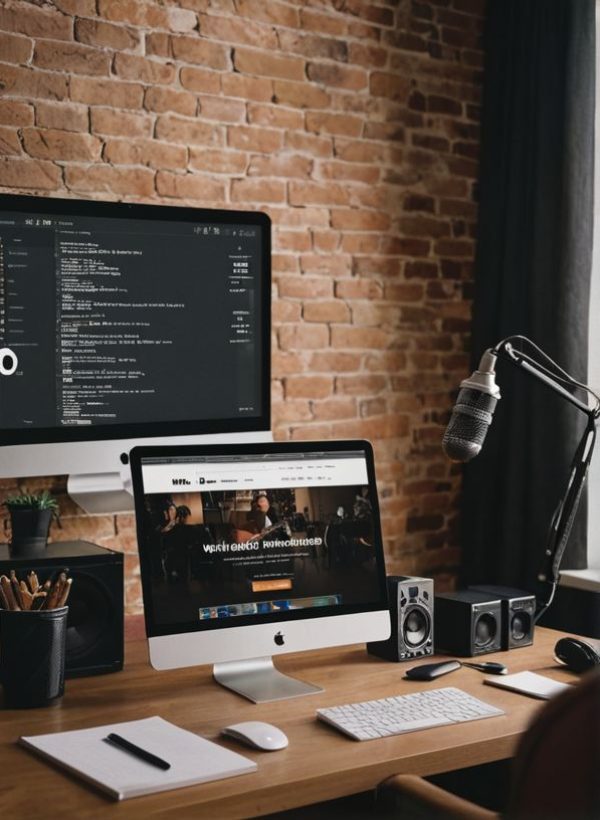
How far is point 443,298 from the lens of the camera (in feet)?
12.0

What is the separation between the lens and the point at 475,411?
2.26m

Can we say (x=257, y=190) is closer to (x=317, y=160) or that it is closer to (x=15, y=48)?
(x=317, y=160)

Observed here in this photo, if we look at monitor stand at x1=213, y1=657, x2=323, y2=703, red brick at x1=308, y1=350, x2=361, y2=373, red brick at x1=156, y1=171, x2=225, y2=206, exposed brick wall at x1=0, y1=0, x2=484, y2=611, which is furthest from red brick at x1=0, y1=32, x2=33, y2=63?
monitor stand at x1=213, y1=657, x2=323, y2=703

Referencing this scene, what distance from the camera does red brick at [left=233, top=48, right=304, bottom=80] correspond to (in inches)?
125

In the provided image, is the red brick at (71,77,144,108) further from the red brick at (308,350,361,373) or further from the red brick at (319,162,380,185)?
the red brick at (308,350,361,373)

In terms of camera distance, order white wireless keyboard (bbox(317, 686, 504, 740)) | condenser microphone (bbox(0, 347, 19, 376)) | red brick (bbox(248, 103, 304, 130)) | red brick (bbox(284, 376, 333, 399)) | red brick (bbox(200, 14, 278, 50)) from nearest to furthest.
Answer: white wireless keyboard (bbox(317, 686, 504, 740)) < condenser microphone (bbox(0, 347, 19, 376)) < red brick (bbox(200, 14, 278, 50)) < red brick (bbox(248, 103, 304, 130)) < red brick (bbox(284, 376, 333, 399))

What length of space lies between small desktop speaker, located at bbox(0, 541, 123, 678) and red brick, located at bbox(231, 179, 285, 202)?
139cm

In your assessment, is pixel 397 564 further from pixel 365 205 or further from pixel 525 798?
pixel 525 798

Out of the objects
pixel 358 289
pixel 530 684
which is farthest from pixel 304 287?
pixel 530 684

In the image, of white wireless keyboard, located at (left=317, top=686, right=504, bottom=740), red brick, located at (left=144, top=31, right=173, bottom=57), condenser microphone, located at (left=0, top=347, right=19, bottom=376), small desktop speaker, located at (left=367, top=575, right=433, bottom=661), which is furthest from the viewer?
red brick, located at (left=144, top=31, right=173, bottom=57)

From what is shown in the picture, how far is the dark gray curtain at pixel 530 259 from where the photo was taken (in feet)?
10.6

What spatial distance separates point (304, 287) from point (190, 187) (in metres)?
0.48

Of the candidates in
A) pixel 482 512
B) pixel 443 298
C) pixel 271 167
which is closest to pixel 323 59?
pixel 271 167

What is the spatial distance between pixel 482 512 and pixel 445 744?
6.09 ft
